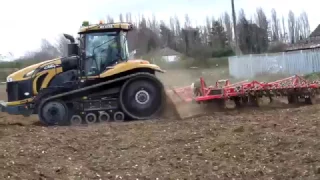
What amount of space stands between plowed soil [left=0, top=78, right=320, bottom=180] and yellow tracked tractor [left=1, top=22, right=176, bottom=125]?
2.31 m

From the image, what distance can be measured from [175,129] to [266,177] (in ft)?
13.2

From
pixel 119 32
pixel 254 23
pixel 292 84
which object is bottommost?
pixel 292 84

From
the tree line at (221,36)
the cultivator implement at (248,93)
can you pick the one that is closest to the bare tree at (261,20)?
the tree line at (221,36)

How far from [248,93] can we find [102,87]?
3.94m

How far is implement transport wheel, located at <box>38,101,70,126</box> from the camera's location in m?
13.9

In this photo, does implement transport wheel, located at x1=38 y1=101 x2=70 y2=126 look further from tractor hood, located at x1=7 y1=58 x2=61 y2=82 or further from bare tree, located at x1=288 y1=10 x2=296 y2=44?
bare tree, located at x1=288 y1=10 x2=296 y2=44

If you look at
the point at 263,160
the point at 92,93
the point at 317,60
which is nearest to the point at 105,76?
the point at 92,93

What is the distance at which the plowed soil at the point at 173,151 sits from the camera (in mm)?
7355

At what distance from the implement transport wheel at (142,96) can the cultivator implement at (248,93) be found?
0.69 metres

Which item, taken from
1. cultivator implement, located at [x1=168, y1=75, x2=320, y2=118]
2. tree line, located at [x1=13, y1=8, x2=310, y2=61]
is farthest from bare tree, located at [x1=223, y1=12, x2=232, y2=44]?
cultivator implement, located at [x1=168, y1=75, x2=320, y2=118]

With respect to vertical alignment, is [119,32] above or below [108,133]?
above

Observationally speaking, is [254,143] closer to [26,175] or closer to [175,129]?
[175,129]

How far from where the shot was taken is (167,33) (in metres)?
70.5

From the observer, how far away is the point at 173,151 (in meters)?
8.66
